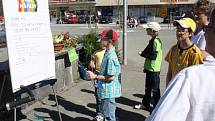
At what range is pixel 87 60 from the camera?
10.8 metres

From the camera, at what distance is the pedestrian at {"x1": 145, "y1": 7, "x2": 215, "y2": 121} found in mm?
1557

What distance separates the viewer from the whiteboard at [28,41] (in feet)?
16.9

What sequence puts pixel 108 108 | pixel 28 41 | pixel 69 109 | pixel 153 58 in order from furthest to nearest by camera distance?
1. pixel 69 109
2. pixel 153 58
3. pixel 108 108
4. pixel 28 41

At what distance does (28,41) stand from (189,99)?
422cm

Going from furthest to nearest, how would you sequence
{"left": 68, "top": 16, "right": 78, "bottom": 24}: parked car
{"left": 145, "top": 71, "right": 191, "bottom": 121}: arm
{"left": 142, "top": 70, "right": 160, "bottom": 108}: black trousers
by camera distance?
{"left": 68, "top": 16, "right": 78, "bottom": 24}: parked car, {"left": 142, "top": 70, "right": 160, "bottom": 108}: black trousers, {"left": 145, "top": 71, "right": 191, "bottom": 121}: arm

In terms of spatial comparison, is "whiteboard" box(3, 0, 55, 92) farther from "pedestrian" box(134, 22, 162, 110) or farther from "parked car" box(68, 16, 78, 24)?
"parked car" box(68, 16, 78, 24)

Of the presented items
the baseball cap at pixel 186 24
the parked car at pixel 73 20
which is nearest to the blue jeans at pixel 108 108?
the baseball cap at pixel 186 24

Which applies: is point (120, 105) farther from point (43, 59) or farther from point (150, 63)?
point (43, 59)

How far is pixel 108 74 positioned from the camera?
559 cm

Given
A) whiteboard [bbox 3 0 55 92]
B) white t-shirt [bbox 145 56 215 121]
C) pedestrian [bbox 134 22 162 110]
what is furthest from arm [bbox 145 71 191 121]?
pedestrian [bbox 134 22 162 110]

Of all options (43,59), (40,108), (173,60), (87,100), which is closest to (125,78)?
(87,100)

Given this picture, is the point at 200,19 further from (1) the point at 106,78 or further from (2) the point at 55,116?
(2) the point at 55,116

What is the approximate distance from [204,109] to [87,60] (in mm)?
9292

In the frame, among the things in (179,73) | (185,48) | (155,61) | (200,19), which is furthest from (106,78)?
(179,73)
